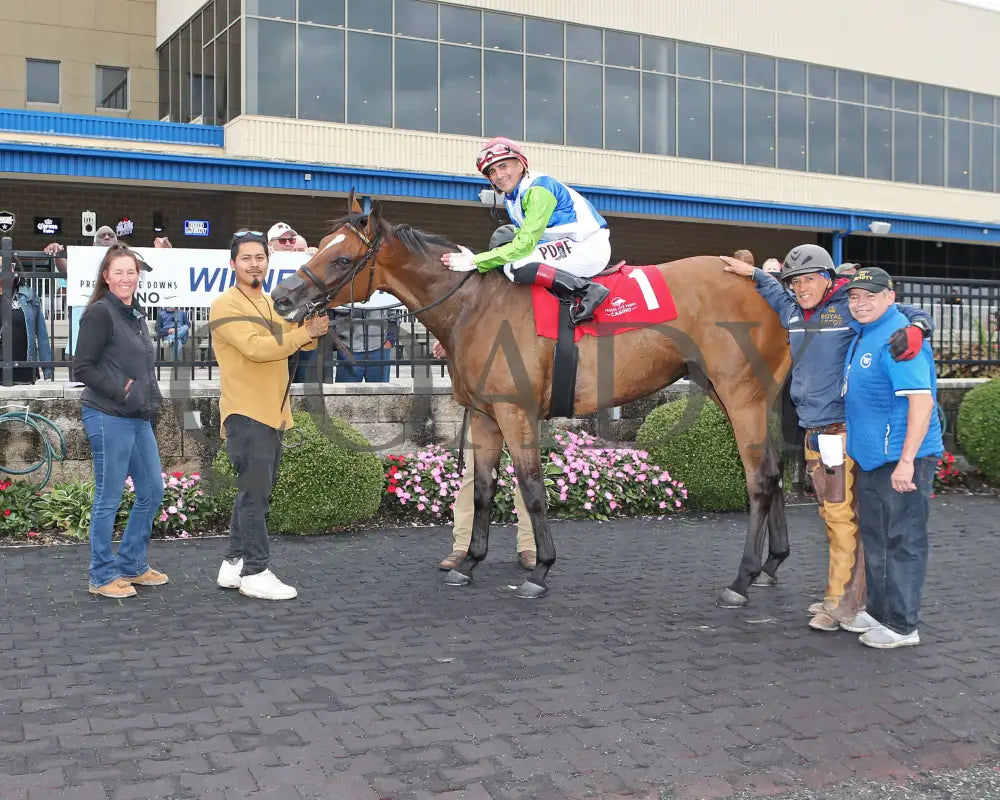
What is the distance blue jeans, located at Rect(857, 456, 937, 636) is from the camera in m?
5.29

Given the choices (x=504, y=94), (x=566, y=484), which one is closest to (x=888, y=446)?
(x=566, y=484)

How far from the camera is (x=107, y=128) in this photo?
907 inches

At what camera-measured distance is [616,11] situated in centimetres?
2808

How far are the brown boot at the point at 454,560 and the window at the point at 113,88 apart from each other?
2454 cm

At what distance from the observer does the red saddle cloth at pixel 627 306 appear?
640 cm

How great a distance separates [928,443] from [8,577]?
18.9ft

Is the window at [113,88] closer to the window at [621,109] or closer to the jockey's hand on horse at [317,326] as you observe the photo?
the window at [621,109]

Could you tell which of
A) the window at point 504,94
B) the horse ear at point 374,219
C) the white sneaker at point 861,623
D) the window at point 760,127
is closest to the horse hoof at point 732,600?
the white sneaker at point 861,623

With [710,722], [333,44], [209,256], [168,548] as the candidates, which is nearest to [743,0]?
[333,44]

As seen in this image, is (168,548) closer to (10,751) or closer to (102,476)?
(102,476)

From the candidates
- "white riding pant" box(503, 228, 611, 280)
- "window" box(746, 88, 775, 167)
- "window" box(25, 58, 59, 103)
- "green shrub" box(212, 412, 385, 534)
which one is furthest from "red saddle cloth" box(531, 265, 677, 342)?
"window" box(746, 88, 775, 167)

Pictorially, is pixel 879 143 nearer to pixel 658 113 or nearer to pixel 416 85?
pixel 658 113

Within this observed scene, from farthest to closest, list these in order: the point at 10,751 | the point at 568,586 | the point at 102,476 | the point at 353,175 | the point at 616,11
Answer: the point at 616,11, the point at 353,175, the point at 568,586, the point at 102,476, the point at 10,751

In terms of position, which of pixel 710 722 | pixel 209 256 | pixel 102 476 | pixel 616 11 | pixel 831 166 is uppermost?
pixel 616 11
